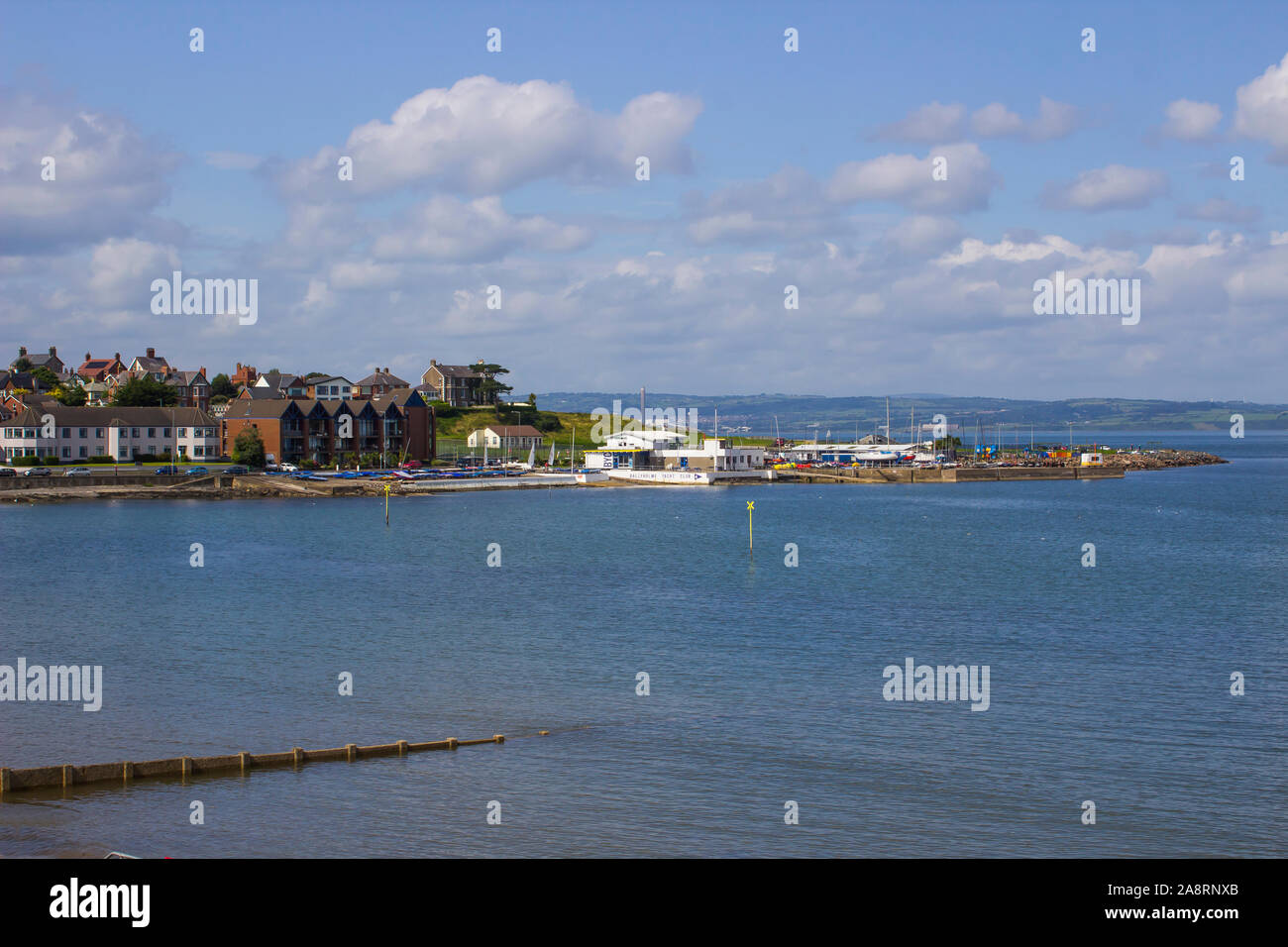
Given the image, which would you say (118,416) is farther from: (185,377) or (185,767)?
(185,767)

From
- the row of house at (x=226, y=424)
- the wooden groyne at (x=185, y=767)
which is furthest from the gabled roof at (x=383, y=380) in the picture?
the wooden groyne at (x=185, y=767)

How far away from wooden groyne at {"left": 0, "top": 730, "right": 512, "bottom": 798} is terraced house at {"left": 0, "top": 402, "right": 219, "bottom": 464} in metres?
102

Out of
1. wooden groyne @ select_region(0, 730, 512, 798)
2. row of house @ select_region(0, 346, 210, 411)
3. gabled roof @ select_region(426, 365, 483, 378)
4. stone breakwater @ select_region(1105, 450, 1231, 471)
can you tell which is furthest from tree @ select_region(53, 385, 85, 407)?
→ stone breakwater @ select_region(1105, 450, 1231, 471)

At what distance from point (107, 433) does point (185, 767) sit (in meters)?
104

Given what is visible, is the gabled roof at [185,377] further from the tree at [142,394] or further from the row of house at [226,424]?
the tree at [142,394]

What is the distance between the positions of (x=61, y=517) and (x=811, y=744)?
7562cm

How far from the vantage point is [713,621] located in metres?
42.8

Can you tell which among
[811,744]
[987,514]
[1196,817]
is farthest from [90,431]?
[1196,817]

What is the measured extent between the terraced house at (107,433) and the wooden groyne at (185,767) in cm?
10192

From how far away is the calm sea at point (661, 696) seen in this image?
20281 mm

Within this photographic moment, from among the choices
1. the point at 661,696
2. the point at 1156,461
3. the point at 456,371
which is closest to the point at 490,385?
→ the point at 456,371
